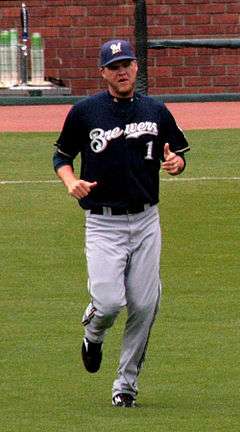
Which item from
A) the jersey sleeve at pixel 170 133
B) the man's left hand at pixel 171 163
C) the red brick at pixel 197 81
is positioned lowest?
the red brick at pixel 197 81

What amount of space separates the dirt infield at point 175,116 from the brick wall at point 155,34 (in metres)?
0.80

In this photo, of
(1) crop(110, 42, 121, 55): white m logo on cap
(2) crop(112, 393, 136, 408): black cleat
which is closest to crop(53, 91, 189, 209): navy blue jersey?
(1) crop(110, 42, 121, 55): white m logo on cap

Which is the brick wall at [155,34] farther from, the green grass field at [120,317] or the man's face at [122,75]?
the man's face at [122,75]

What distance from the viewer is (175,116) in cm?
2134

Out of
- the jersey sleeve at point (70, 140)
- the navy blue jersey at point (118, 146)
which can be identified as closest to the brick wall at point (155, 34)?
the jersey sleeve at point (70, 140)

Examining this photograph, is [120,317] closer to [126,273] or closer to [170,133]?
[126,273]

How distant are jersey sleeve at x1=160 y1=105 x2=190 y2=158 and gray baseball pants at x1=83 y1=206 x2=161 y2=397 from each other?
336 mm

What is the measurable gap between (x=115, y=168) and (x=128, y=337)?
0.88 meters

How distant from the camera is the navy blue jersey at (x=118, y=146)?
25.8ft

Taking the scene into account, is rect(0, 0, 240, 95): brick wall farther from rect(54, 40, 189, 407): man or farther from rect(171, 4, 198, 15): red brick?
rect(54, 40, 189, 407): man

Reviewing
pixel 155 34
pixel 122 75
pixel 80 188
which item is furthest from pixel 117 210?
pixel 155 34

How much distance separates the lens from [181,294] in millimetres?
11430

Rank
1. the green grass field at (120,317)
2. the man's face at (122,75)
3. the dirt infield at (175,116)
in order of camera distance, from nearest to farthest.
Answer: the man's face at (122,75) → the green grass field at (120,317) → the dirt infield at (175,116)

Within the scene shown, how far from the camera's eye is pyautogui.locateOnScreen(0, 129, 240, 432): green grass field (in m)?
8.04
